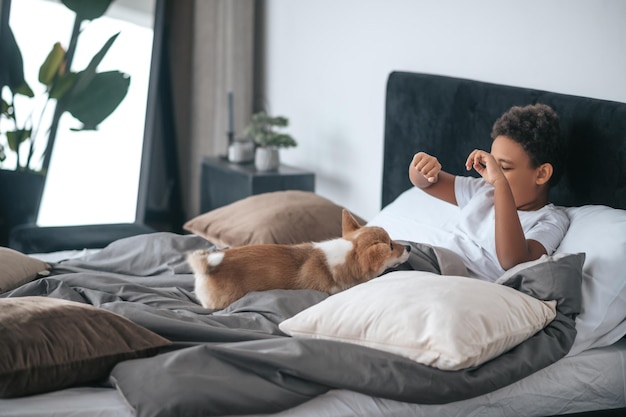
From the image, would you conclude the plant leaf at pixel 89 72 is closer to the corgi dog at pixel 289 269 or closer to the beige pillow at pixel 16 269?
the beige pillow at pixel 16 269

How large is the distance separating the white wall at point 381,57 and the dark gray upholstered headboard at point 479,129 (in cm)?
11

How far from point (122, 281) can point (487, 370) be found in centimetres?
A: 108

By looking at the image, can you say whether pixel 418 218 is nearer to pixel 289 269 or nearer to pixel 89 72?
pixel 289 269

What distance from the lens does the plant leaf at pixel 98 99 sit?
433 centimetres

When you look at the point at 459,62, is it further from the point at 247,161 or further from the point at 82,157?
the point at 82,157

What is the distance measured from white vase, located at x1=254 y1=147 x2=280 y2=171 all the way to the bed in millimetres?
1417

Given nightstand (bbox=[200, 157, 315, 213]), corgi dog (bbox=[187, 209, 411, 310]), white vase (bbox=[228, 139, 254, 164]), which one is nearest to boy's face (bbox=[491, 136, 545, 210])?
corgi dog (bbox=[187, 209, 411, 310])

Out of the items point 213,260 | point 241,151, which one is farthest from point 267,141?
point 213,260

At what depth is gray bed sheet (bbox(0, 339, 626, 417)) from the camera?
5.24ft

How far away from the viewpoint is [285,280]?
217 cm

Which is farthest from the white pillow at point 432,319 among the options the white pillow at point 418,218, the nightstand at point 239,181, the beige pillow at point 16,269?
the nightstand at point 239,181

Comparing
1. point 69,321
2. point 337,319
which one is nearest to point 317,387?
point 337,319

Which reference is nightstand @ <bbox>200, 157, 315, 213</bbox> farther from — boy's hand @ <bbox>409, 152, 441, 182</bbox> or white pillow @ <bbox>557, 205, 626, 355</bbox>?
white pillow @ <bbox>557, 205, 626, 355</bbox>

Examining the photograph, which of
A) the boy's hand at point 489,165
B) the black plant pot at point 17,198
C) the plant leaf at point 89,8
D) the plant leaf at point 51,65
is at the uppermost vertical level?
the plant leaf at point 89,8
